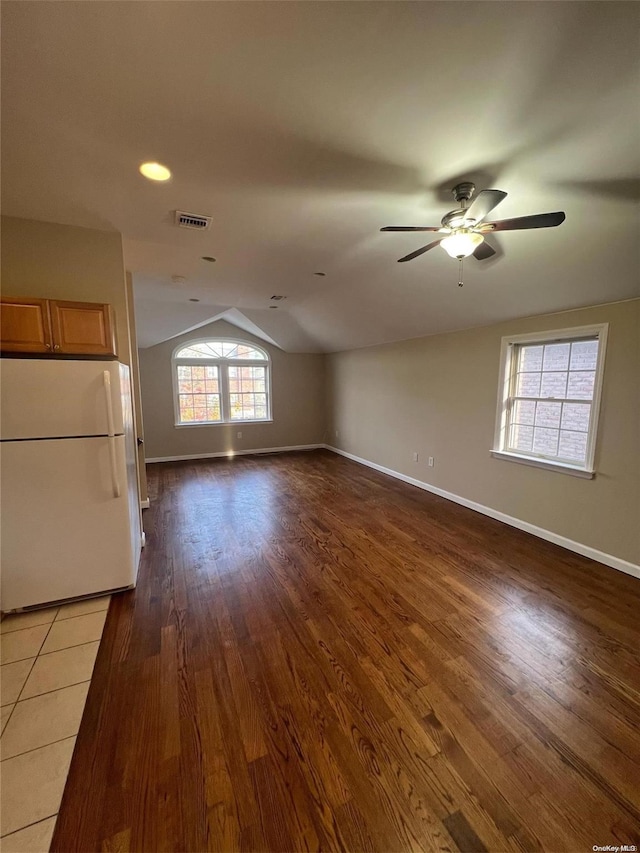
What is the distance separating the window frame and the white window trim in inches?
189

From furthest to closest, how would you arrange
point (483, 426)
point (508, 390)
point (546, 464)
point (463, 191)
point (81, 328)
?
point (483, 426), point (508, 390), point (546, 464), point (81, 328), point (463, 191)

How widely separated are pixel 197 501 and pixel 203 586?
200cm

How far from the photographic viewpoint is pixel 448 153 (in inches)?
67.1

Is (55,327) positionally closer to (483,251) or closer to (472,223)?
(472,223)

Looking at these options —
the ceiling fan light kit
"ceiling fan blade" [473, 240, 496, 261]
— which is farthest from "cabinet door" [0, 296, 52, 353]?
"ceiling fan blade" [473, 240, 496, 261]

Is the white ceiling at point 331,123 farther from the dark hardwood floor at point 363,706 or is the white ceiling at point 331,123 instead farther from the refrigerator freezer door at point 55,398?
the dark hardwood floor at point 363,706

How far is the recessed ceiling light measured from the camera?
182 cm

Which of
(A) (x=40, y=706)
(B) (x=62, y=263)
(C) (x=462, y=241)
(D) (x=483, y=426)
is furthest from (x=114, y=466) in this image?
(D) (x=483, y=426)

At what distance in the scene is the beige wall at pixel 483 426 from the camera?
273cm

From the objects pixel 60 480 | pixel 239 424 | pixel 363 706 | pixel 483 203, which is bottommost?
pixel 363 706

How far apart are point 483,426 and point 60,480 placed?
13.5 feet

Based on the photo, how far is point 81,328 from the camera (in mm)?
2201

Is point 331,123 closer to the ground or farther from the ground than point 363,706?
farther from the ground

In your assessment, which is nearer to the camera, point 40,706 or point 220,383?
point 40,706
